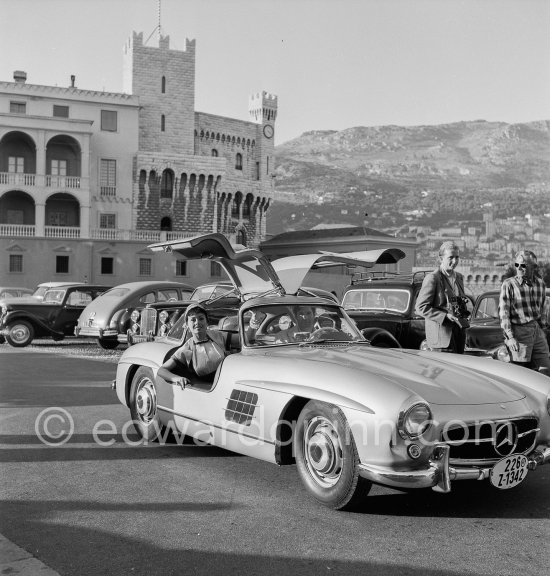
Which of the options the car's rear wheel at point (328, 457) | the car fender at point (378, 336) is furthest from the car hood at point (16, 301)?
the car's rear wheel at point (328, 457)

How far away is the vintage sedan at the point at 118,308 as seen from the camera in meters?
16.4

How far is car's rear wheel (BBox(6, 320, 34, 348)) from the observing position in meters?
17.8

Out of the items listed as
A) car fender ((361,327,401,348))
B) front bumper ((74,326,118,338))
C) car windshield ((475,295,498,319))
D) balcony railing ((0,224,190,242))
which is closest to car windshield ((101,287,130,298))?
front bumper ((74,326,118,338))

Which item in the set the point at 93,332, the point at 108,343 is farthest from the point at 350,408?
the point at 108,343

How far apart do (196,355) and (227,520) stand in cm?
207

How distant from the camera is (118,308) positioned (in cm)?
1666

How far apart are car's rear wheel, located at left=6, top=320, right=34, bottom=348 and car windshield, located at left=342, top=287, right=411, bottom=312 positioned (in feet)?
28.8

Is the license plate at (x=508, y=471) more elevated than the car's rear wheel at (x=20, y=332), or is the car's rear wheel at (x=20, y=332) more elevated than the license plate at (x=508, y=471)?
the license plate at (x=508, y=471)

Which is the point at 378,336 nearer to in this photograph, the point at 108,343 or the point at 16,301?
the point at 108,343

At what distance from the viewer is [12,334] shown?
17.8 metres

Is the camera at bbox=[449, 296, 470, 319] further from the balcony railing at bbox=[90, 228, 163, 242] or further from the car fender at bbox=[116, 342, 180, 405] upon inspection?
the balcony railing at bbox=[90, 228, 163, 242]

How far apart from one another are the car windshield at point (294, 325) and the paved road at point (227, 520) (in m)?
0.97

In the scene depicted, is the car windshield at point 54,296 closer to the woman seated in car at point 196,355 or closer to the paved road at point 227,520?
the paved road at point 227,520

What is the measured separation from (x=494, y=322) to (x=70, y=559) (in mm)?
8682
